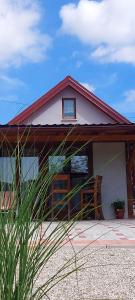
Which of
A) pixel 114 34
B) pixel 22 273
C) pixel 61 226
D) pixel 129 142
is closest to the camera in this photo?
pixel 22 273

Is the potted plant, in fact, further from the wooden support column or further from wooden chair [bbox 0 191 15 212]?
wooden chair [bbox 0 191 15 212]

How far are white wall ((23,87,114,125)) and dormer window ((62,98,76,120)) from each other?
0.36 feet

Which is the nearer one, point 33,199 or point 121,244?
point 33,199

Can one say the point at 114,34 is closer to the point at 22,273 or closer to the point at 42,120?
the point at 42,120

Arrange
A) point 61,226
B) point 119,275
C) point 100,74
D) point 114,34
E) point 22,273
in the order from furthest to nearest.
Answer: point 100,74 < point 114,34 < point 119,275 < point 61,226 < point 22,273

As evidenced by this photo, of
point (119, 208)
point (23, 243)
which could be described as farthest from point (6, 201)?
point (119, 208)

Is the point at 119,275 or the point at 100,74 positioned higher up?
the point at 100,74

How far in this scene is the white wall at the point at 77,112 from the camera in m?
14.8

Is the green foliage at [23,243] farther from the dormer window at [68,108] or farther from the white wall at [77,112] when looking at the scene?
the dormer window at [68,108]

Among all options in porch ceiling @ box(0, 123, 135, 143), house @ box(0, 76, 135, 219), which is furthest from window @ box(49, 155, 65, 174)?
porch ceiling @ box(0, 123, 135, 143)

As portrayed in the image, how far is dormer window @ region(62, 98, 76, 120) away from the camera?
1494 centimetres

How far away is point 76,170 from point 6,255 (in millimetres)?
9838

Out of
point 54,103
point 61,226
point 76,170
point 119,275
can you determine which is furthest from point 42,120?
point 61,226

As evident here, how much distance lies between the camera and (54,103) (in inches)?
592
